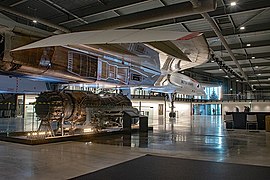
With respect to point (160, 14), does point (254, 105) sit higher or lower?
lower

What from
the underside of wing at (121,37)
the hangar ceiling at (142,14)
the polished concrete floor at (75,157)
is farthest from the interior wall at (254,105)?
the underside of wing at (121,37)

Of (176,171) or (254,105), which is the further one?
(254,105)

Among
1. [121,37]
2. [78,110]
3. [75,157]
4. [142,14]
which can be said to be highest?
[142,14]

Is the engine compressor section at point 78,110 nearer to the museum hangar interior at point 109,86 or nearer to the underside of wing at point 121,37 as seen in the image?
the museum hangar interior at point 109,86

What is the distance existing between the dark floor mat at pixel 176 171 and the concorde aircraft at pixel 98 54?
1898 millimetres

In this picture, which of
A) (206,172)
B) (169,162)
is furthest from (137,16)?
(206,172)

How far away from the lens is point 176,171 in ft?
12.6

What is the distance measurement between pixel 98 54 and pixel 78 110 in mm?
1920

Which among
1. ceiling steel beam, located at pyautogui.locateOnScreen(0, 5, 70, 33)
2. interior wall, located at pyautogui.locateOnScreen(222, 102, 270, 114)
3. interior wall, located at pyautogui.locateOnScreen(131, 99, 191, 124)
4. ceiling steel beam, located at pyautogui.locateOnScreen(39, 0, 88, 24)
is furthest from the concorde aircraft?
interior wall, located at pyautogui.locateOnScreen(222, 102, 270, 114)

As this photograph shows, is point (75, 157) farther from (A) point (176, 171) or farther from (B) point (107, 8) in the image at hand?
(B) point (107, 8)

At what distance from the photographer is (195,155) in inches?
205

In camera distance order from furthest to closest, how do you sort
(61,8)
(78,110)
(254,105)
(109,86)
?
(254,105), (61,8), (109,86), (78,110)

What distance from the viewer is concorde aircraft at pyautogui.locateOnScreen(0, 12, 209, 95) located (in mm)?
3719

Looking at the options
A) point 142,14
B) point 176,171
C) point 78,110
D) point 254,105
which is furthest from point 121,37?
point 254,105
